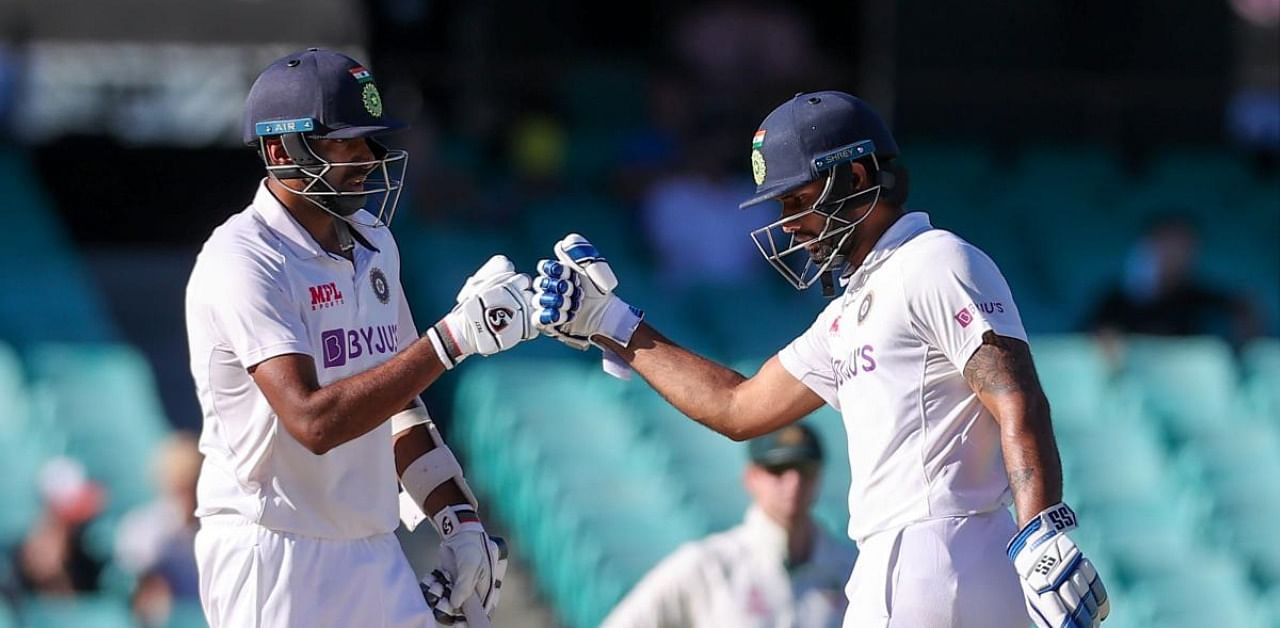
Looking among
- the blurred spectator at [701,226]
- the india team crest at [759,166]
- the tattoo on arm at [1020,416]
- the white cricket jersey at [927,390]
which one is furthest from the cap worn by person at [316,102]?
the blurred spectator at [701,226]

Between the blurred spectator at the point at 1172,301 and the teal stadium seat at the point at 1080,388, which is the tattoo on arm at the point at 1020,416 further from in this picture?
the blurred spectator at the point at 1172,301

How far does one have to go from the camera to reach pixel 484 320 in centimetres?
464

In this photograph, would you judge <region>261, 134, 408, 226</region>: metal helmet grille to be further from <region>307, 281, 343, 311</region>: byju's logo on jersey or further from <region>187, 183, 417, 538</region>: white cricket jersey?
<region>307, 281, 343, 311</region>: byju's logo on jersey

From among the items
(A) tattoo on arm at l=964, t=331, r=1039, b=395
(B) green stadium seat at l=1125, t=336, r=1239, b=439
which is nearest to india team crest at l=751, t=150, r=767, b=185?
(A) tattoo on arm at l=964, t=331, r=1039, b=395

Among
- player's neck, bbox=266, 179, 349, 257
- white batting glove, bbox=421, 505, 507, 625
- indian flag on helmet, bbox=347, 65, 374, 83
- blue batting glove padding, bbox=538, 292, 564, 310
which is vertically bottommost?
white batting glove, bbox=421, 505, 507, 625

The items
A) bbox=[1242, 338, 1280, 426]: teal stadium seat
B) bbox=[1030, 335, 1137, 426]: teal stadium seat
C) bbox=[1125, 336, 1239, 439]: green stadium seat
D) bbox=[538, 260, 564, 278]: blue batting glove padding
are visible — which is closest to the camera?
bbox=[538, 260, 564, 278]: blue batting glove padding

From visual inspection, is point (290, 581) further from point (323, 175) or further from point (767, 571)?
point (767, 571)

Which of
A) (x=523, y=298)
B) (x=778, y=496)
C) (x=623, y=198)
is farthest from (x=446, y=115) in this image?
(x=523, y=298)

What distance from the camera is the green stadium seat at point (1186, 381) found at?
9.59 m

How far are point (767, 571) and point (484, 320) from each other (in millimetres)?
1549

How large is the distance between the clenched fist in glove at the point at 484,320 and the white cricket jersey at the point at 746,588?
4.40 ft

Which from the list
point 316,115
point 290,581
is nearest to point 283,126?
point 316,115

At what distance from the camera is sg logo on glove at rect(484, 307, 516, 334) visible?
465 cm

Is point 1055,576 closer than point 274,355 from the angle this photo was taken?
Yes
